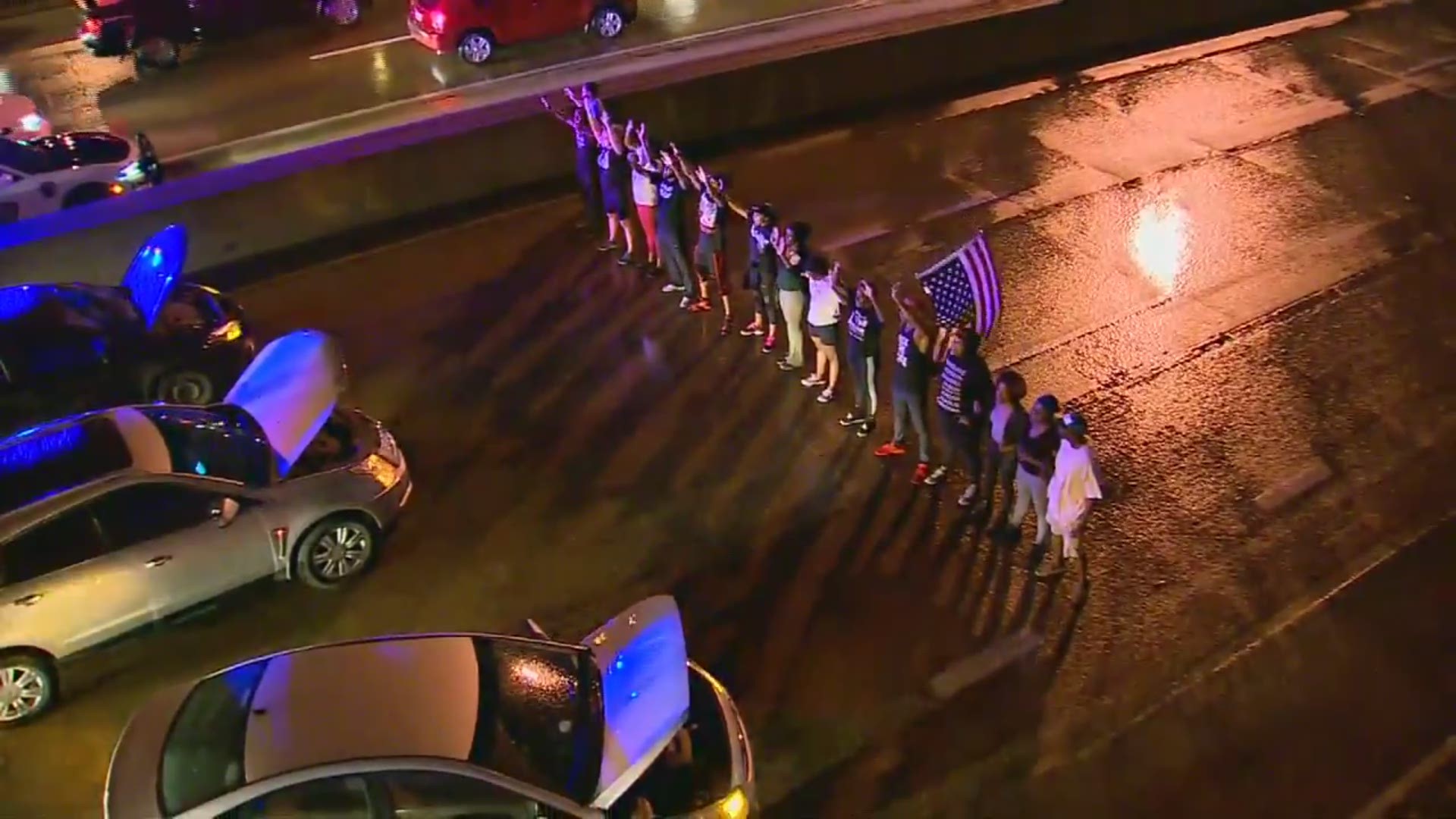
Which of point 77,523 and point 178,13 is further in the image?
point 178,13

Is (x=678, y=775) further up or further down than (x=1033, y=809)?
further up

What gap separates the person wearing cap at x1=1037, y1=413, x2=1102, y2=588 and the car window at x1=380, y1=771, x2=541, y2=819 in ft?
14.1

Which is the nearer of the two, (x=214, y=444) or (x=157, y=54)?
(x=214, y=444)

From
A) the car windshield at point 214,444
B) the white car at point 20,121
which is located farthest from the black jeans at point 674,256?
the white car at point 20,121

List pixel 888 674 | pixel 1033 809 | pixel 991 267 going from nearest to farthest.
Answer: pixel 1033 809 < pixel 888 674 < pixel 991 267

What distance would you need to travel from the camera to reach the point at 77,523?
8.09 m

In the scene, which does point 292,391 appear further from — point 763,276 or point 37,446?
point 763,276

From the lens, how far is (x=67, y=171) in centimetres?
1361

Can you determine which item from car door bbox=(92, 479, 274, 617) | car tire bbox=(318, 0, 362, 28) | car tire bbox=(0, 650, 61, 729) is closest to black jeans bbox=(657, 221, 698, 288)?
car door bbox=(92, 479, 274, 617)

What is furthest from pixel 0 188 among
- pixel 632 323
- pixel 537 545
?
pixel 537 545

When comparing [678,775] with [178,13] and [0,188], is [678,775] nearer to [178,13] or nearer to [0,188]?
[0,188]

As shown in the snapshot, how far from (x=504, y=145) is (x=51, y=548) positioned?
7822 mm

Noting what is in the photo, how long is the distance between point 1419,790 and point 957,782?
2831 mm

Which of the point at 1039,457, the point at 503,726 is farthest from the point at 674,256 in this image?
the point at 503,726
